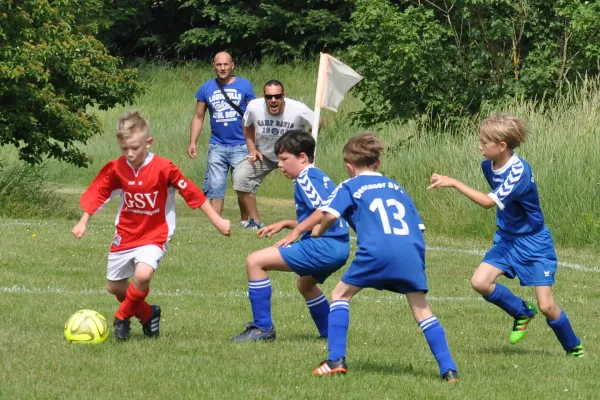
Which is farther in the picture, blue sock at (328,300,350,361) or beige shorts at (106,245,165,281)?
beige shorts at (106,245,165,281)

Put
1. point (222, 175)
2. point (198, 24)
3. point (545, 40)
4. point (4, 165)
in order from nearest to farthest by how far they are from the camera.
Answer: point (222, 175) → point (4, 165) → point (545, 40) → point (198, 24)

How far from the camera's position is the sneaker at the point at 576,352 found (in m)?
8.02

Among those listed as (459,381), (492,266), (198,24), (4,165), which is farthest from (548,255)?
(198,24)

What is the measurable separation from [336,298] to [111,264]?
192cm

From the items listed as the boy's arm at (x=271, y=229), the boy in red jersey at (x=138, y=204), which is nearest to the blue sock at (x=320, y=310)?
the boy's arm at (x=271, y=229)

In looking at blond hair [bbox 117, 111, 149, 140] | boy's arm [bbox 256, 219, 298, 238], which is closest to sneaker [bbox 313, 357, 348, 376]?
boy's arm [bbox 256, 219, 298, 238]

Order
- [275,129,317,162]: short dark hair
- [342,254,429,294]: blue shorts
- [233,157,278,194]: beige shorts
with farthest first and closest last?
[233,157,278,194]: beige shorts < [275,129,317,162]: short dark hair < [342,254,429,294]: blue shorts

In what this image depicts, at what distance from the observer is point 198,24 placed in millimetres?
50125

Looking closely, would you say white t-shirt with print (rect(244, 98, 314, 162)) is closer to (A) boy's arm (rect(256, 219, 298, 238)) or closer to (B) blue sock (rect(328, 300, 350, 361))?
(A) boy's arm (rect(256, 219, 298, 238))

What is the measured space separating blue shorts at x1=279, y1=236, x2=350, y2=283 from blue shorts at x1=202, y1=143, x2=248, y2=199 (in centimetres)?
776

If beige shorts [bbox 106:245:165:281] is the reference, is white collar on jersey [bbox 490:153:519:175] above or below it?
above

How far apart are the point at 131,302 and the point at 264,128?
7.06 m

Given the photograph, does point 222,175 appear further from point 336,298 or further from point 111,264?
point 336,298

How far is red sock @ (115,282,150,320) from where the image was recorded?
314 inches
